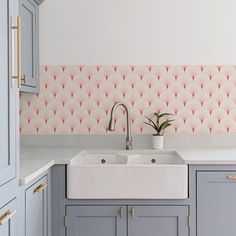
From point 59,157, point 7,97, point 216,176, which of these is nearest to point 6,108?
point 7,97

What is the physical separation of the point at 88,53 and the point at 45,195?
1.28m

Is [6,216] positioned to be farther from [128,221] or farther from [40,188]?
[128,221]

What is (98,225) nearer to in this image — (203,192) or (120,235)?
(120,235)


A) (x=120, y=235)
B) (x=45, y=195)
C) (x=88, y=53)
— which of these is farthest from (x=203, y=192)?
(x=88, y=53)

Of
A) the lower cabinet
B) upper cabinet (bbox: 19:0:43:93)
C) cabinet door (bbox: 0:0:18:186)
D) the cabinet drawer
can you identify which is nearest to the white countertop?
the cabinet drawer

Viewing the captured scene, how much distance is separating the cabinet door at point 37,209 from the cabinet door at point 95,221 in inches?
7.0

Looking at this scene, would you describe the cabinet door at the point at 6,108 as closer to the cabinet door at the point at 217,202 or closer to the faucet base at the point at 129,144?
the cabinet door at the point at 217,202

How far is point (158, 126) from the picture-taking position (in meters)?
3.03

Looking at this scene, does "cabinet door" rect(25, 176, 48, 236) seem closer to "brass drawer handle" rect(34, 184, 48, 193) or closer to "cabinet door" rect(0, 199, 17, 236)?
"brass drawer handle" rect(34, 184, 48, 193)

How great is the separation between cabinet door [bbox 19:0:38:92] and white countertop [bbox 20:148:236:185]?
45cm

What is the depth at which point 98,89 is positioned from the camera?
3098 mm

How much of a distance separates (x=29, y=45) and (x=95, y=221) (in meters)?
1.32

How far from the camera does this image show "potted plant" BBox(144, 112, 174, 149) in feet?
9.72

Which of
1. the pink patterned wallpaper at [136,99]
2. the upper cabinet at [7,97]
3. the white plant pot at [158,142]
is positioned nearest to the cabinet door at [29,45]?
the pink patterned wallpaper at [136,99]
